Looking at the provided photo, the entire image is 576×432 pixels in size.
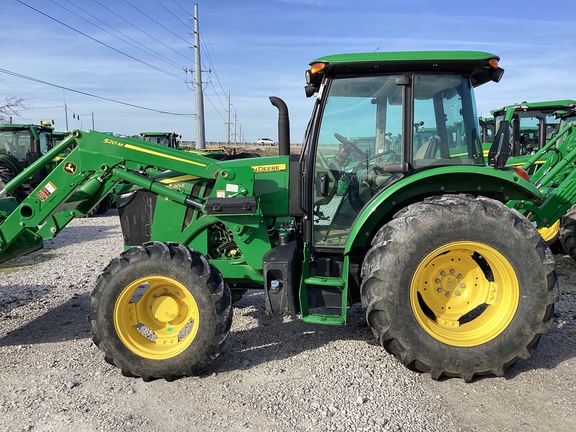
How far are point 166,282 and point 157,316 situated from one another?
362 mm

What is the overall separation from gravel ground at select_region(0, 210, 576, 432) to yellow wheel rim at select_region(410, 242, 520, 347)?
356 millimetres

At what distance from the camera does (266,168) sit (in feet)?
13.2

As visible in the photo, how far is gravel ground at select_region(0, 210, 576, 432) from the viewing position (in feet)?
9.61

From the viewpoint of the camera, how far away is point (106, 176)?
3855mm

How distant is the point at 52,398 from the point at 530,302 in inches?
135

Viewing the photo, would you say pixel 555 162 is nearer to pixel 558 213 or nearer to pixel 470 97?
pixel 558 213

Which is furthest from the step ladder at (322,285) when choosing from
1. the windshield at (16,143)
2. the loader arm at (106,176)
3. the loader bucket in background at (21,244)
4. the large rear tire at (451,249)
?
the windshield at (16,143)

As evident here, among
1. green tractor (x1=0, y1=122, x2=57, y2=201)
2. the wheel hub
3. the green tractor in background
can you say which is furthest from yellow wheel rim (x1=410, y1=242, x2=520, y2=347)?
green tractor (x1=0, y1=122, x2=57, y2=201)

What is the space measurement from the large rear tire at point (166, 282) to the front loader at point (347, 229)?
0.03 ft

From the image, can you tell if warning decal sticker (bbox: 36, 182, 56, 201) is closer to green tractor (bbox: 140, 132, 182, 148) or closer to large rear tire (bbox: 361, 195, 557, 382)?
large rear tire (bbox: 361, 195, 557, 382)

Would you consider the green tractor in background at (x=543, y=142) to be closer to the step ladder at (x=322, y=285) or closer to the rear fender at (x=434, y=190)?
the rear fender at (x=434, y=190)

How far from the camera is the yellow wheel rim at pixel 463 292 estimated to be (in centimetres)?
333

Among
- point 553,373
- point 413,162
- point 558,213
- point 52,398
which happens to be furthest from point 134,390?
point 558,213

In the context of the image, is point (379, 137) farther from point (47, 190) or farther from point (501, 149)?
point (47, 190)
